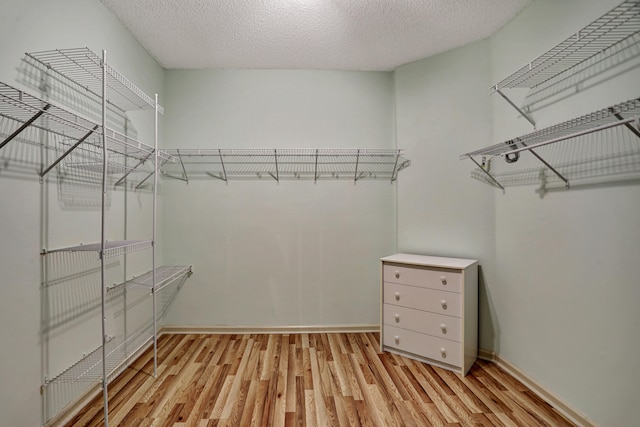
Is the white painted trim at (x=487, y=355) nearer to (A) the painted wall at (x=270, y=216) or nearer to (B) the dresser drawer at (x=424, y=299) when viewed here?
(B) the dresser drawer at (x=424, y=299)

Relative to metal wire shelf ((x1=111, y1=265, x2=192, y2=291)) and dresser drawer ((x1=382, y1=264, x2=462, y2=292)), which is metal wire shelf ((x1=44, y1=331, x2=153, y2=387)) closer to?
metal wire shelf ((x1=111, y1=265, x2=192, y2=291))

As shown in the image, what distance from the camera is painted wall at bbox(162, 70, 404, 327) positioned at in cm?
286

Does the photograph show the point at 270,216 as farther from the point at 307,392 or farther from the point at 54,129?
the point at 54,129

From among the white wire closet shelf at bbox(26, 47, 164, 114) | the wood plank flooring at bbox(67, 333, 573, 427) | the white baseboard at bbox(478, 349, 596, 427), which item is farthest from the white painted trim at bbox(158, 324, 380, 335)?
the white wire closet shelf at bbox(26, 47, 164, 114)

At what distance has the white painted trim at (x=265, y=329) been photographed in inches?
112

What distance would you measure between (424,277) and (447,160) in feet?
3.35

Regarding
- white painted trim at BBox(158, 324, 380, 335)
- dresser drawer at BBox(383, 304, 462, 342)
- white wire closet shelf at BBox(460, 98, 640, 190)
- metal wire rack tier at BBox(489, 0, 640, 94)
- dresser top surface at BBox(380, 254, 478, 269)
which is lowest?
white painted trim at BBox(158, 324, 380, 335)

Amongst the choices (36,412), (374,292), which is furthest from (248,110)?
(36,412)

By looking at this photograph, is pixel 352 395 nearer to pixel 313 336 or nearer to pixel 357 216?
pixel 313 336

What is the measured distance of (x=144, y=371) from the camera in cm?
216

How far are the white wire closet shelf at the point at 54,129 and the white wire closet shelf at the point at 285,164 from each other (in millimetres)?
712

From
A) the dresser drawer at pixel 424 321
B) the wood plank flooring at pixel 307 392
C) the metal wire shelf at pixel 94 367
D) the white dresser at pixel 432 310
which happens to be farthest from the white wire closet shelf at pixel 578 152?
the metal wire shelf at pixel 94 367

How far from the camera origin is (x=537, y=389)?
6.19 feet

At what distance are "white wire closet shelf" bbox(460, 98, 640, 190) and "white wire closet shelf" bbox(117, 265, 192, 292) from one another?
2.40m
